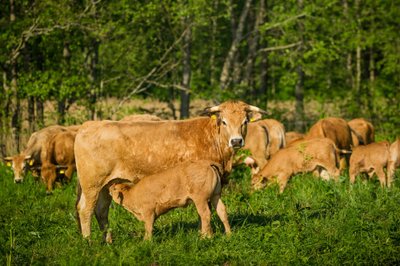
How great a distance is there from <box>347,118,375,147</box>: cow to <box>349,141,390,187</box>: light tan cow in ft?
16.3

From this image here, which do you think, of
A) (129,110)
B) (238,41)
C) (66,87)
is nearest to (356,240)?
(66,87)

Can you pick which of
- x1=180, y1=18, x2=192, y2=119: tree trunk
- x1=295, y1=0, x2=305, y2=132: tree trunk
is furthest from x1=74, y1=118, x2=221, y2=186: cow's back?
x1=295, y1=0, x2=305, y2=132: tree trunk

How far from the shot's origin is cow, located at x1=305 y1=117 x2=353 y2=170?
60.9ft

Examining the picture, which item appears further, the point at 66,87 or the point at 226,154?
the point at 66,87

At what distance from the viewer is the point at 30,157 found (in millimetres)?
18250

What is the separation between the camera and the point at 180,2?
78.8 ft

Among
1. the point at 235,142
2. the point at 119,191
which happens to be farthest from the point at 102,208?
the point at 235,142

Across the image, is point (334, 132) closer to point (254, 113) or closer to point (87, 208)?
point (254, 113)

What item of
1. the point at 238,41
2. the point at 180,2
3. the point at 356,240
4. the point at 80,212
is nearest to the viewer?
the point at 356,240

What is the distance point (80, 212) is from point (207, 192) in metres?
2.32

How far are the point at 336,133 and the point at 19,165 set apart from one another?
882 cm

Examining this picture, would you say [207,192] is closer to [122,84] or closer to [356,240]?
[356,240]

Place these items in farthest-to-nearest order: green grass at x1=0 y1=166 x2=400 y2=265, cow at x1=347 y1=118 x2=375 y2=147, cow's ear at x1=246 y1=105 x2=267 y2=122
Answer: cow at x1=347 y1=118 x2=375 y2=147 → cow's ear at x1=246 y1=105 x2=267 y2=122 → green grass at x1=0 y1=166 x2=400 y2=265

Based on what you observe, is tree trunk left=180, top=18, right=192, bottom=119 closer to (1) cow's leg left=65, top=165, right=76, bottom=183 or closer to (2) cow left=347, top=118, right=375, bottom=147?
(2) cow left=347, top=118, right=375, bottom=147
